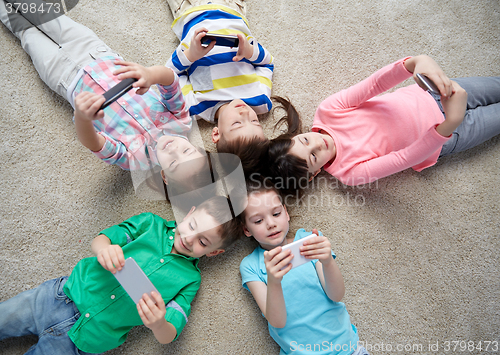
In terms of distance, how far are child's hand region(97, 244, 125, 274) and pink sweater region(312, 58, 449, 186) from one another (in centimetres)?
68

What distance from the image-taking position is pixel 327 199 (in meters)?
1.05

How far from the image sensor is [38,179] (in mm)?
983

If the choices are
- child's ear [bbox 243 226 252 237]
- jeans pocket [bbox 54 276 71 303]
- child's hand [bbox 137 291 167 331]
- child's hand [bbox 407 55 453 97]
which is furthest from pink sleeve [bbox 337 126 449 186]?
jeans pocket [bbox 54 276 71 303]

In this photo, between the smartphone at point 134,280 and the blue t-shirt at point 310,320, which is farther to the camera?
the blue t-shirt at point 310,320

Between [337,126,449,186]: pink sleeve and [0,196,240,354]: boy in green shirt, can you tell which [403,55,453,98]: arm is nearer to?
[337,126,449,186]: pink sleeve

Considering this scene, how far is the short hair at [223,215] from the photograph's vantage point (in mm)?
853

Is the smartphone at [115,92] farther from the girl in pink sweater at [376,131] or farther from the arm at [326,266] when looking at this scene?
the arm at [326,266]

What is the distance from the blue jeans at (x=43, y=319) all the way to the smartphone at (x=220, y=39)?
2.84ft

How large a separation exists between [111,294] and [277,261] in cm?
48

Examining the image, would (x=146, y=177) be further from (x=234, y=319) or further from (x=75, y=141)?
(x=234, y=319)

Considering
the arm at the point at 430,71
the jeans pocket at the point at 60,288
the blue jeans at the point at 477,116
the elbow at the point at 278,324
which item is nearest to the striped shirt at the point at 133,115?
the jeans pocket at the point at 60,288

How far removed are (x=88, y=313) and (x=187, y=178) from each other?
46 centimetres

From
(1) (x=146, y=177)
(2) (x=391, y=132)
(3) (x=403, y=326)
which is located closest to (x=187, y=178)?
(1) (x=146, y=177)

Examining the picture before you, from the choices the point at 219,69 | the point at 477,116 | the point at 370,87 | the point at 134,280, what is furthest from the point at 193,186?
the point at 477,116
